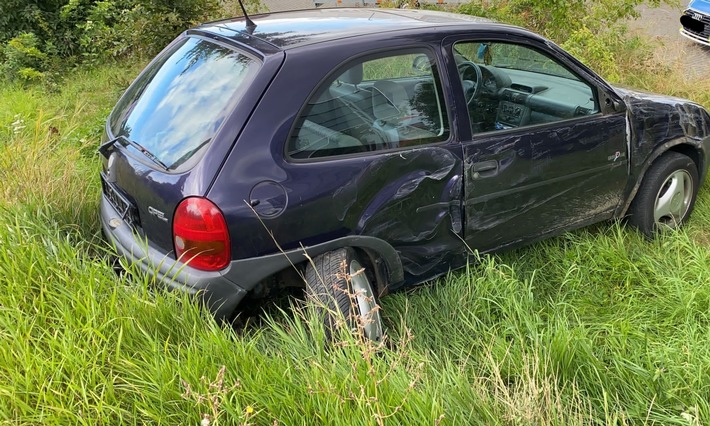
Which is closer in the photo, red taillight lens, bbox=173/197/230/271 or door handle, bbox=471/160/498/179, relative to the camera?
red taillight lens, bbox=173/197/230/271

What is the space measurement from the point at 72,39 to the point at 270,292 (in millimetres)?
6939

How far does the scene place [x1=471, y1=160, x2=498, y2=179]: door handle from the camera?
300 centimetres

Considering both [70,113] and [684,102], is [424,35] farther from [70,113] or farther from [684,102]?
[70,113]

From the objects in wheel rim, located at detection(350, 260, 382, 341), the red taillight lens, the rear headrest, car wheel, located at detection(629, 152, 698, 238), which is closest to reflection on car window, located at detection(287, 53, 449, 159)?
the rear headrest

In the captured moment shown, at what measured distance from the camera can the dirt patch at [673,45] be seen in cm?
705

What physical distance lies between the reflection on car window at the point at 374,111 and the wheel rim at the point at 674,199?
197cm

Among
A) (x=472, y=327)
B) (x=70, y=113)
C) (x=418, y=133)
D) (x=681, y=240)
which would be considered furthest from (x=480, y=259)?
(x=70, y=113)

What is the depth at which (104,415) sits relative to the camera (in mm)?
1909

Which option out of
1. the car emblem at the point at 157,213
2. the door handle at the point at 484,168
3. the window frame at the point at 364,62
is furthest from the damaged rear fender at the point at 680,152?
the car emblem at the point at 157,213

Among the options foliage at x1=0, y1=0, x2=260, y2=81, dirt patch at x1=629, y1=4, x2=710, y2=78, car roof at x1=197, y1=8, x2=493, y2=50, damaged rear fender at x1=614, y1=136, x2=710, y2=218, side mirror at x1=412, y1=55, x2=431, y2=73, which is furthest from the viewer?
dirt patch at x1=629, y1=4, x2=710, y2=78

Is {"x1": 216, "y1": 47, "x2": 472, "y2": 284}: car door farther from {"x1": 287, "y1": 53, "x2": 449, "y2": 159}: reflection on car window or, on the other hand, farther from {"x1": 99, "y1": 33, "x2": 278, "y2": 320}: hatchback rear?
{"x1": 99, "y1": 33, "x2": 278, "y2": 320}: hatchback rear

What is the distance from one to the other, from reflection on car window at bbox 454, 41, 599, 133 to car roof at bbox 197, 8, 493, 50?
0.78ft

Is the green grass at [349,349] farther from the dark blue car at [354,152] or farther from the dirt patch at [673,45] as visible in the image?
the dirt patch at [673,45]

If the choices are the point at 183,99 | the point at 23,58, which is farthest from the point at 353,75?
the point at 23,58
